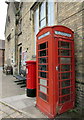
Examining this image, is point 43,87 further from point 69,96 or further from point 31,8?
point 31,8

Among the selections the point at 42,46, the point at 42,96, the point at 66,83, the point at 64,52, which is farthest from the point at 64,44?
the point at 42,96

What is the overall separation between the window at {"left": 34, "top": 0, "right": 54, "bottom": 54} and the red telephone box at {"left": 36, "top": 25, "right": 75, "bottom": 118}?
2148mm

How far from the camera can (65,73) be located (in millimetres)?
3123

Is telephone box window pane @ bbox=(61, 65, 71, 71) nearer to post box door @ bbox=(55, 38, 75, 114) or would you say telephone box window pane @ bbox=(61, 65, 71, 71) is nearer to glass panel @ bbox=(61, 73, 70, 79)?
post box door @ bbox=(55, 38, 75, 114)

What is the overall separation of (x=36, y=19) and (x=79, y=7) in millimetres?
3770

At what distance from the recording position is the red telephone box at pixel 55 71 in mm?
2779

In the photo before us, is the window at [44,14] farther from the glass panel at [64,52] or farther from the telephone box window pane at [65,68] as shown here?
the telephone box window pane at [65,68]

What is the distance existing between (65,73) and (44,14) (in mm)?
3896

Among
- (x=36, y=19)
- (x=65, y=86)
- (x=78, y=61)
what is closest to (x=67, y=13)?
(x=78, y=61)

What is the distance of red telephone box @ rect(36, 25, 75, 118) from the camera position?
2.78 m

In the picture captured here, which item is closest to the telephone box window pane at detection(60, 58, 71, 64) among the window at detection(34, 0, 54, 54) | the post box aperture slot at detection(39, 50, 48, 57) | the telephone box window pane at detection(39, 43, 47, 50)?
the post box aperture slot at detection(39, 50, 48, 57)

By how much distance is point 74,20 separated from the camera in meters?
3.53

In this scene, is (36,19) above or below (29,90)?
above

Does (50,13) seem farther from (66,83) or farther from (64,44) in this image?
(66,83)
